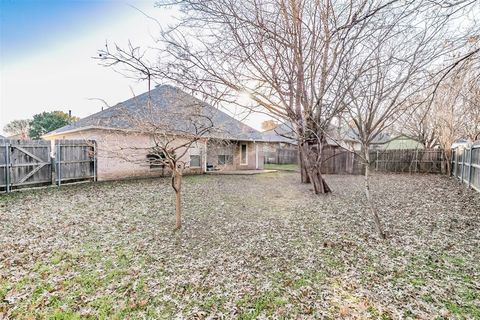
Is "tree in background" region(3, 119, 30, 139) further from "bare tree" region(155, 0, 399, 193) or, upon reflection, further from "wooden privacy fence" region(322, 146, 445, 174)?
"wooden privacy fence" region(322, 146, 445, 174)

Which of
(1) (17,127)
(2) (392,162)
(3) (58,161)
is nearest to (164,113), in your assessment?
(3) (58,161)

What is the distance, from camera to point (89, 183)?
31.9 ft

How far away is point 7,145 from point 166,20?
6974 mm

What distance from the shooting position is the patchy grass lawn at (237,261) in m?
2.61

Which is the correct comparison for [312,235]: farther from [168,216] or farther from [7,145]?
[7,145]

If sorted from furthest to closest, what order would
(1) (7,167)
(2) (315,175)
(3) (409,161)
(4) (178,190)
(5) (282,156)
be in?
1. (5) (282,156)
2. (3) (409,161)
3. (2) (315,175)
4. (1) (7,167)
5. (4) (178,190)

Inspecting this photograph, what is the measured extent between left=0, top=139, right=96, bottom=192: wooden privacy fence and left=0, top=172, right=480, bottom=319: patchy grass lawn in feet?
6.18

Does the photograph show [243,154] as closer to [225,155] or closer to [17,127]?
[225,155]

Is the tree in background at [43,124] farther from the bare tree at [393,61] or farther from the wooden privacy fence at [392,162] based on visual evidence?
the bare tree at [393,61]

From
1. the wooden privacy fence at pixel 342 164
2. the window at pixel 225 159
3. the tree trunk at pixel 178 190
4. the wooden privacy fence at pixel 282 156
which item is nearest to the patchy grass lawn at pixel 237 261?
the tree trunk at pixel 178 190

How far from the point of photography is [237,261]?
12.0 feet

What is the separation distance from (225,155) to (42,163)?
9524 mm

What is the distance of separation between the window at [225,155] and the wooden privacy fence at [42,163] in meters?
7.36

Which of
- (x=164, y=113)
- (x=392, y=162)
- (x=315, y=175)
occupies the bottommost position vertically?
(x=315, y=175)
